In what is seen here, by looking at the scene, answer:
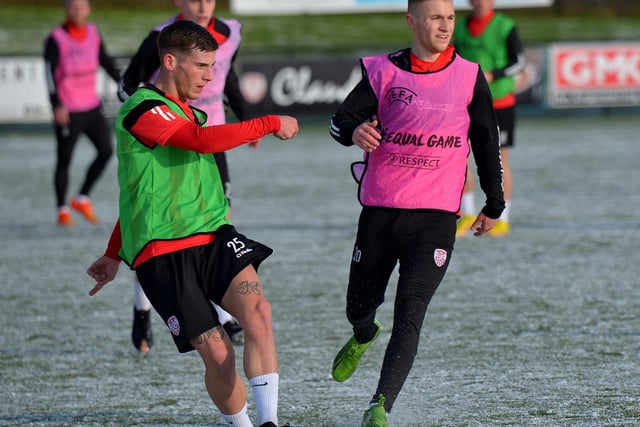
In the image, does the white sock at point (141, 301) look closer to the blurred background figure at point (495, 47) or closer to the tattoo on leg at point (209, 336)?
the tattoo on leg at point (209, 336)

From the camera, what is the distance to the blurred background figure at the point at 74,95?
421 inches

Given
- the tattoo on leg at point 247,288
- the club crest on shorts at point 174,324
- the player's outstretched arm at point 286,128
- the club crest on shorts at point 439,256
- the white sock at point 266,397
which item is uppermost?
the player's outstretched arm at point 286,128

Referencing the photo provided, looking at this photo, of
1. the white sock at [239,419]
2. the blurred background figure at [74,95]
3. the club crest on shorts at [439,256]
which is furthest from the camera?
the blurred background figure at [74,95]

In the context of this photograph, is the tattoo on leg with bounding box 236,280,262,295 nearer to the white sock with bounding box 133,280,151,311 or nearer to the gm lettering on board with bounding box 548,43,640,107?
the white sock with bounding box 133,280,151,311

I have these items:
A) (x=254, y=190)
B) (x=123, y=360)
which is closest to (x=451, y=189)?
(x=123, y=360)

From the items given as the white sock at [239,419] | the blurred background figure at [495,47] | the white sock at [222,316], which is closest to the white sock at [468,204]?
the blurred background figure at [495,47]

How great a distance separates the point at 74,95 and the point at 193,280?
7.14 meters

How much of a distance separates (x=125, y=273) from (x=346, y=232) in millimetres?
2104

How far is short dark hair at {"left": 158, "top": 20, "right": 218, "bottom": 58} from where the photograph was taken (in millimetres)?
4137

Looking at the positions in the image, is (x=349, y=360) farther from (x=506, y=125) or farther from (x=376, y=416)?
(x=506, y=125)

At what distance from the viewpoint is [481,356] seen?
18.9ft

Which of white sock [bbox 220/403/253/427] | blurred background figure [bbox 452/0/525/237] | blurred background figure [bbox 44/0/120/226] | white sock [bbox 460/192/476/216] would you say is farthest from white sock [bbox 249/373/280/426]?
blurred background figure [bbox 44/0/120/226]

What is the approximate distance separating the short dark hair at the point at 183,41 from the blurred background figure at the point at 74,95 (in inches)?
259

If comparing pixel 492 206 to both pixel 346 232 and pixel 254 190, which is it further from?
pixel 254 190
